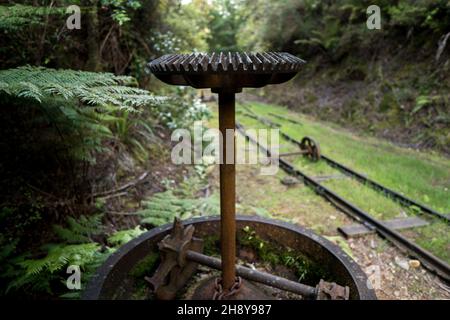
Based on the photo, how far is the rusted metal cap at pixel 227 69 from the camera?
4.68ft

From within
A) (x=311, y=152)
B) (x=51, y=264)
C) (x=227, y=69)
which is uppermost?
(x=227, y=69)

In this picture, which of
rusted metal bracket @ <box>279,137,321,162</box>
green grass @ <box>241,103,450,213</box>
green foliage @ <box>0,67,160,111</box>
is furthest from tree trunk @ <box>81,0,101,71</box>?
green grass @ <box>241,103,450,213</box>

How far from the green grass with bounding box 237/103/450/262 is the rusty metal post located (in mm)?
2131

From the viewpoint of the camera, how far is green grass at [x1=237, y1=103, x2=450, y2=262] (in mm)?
3809

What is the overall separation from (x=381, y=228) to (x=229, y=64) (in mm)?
3281

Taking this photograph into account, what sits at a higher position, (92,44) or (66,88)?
(92,44)

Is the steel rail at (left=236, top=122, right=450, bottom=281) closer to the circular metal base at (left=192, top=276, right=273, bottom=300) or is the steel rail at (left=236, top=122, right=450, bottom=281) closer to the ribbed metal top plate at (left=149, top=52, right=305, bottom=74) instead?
the circular metal base at (left=192, top=276, right=273, bottom=300)

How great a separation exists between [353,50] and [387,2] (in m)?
1.81

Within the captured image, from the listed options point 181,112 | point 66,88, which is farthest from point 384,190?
point 66,88

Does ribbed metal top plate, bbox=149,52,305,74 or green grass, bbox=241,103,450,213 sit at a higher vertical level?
ribbed metal top plate, bbox=149,52,305,74

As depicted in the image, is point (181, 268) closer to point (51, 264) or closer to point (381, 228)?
point (51, 264)

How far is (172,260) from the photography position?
2.42m

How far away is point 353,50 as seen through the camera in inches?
426
